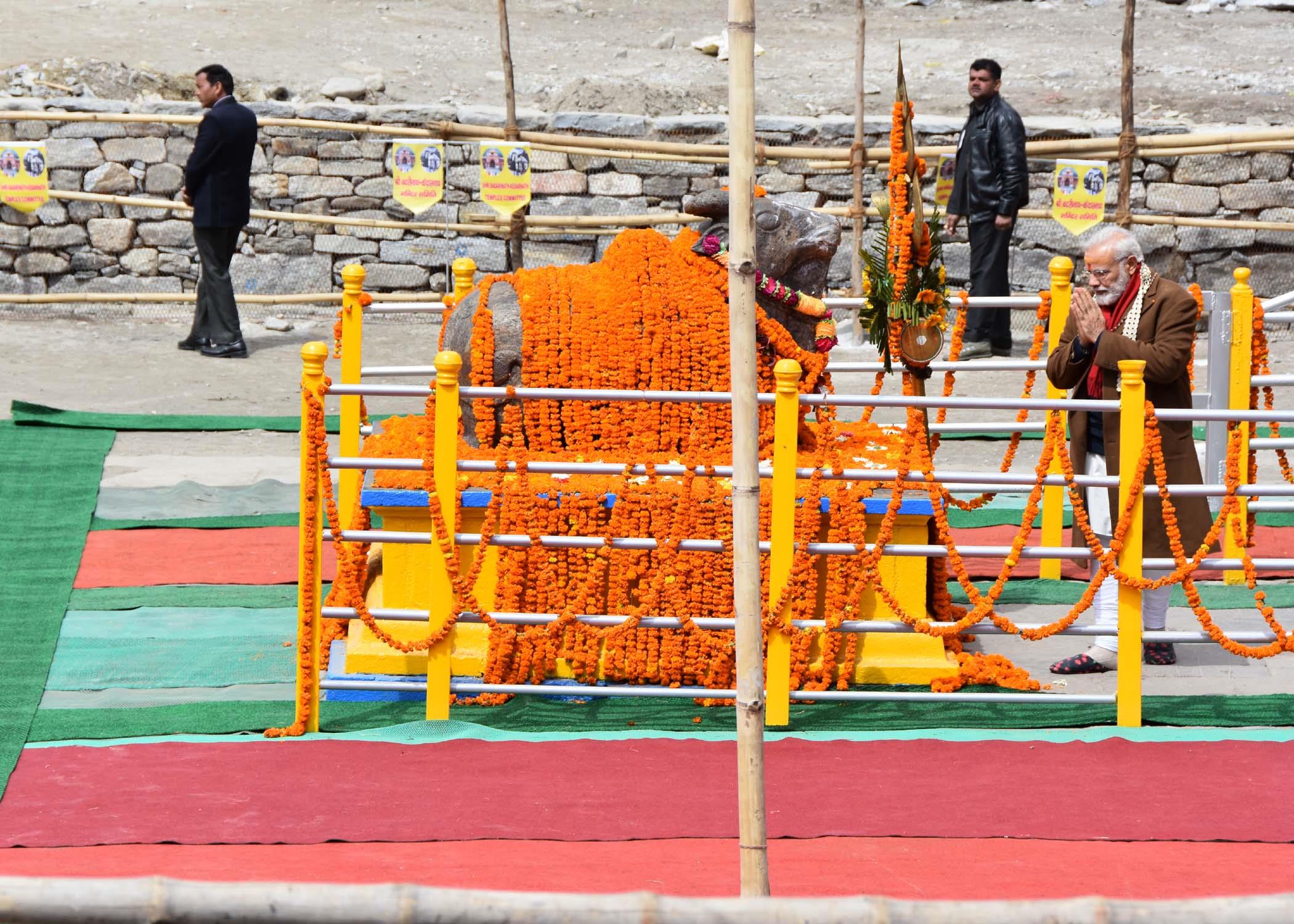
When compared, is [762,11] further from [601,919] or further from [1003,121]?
[601,919]

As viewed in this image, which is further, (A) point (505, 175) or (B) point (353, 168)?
(B) point (353, 168)

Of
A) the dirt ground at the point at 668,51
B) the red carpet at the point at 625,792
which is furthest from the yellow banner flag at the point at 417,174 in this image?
the red carpet at the point at 625,792

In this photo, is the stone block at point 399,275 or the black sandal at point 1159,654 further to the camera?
the stone block at point 399,275

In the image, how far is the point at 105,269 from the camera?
38.5 ft

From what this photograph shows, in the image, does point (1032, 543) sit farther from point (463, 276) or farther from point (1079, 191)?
point (1079, 191)

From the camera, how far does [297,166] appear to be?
38.0 feet

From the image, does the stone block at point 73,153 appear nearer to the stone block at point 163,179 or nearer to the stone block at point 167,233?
the stone block at point 163,179

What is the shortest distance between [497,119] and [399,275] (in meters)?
1.32

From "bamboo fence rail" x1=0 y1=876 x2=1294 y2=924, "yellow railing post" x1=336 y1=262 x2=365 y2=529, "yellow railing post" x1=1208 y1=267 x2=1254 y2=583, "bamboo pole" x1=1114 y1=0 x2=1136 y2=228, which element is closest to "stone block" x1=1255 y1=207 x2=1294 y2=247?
"bamboo pole" x1=1114 y1=0 x2=1136 y2=228

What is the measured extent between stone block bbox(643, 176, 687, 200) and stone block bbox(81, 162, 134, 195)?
3.73 meters

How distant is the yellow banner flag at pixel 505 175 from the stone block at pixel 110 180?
2683 mm

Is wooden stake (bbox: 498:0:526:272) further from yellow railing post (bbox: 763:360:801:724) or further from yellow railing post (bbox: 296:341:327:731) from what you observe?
yellow railing post (bbox: 763:360:801:724)

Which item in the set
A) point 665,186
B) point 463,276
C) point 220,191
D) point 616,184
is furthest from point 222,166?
point 463,276

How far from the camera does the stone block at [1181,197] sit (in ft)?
36.5
